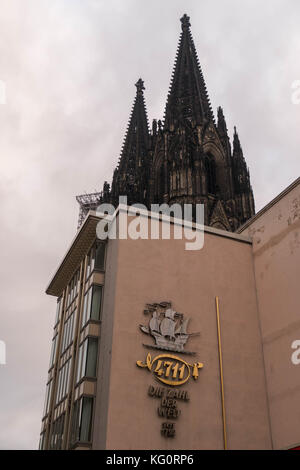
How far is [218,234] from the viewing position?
22.9 m

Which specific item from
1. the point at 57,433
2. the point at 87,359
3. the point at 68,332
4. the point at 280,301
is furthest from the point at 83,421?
the point at 280,301

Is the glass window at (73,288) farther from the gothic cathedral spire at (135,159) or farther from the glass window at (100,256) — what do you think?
the gothic cathedral spire at (135,159)

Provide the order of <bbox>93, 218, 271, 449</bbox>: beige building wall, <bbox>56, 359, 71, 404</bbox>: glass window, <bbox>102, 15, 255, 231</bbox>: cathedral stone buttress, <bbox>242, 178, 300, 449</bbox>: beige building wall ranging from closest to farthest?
<bbox>93, 218, 271, 449</bbox>: beige building wall < <bbox>242, 178, 300, 449</bbox>: beige building wall < <bbox>56, 359, 71, 404</bbox>: glass window < <bbox>102, 15, 255, 231</bbox>: cathedral stone buttress

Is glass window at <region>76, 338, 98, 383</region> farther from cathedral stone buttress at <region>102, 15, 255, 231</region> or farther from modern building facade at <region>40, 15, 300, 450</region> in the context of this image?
cathedral stone buttress at <region>102, 15, 255, 231</region>

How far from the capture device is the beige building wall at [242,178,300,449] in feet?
62.2

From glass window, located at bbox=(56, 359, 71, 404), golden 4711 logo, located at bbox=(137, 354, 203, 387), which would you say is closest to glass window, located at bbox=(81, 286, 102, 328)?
glass window, located at bbox=(56, 359, 71, 404)

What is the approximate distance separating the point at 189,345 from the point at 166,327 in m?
1.11

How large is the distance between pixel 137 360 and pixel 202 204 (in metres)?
27.8

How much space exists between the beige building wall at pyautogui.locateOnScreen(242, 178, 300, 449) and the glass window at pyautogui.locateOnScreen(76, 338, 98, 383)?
20.8 feet

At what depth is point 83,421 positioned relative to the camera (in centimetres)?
1819

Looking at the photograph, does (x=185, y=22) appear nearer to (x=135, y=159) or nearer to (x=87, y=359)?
(x=135, y=159)

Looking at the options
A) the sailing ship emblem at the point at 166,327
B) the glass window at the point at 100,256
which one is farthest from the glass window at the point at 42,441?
the glass window at the point at 100,256

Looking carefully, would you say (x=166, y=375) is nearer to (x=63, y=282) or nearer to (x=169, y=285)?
(x=169, y=285)
